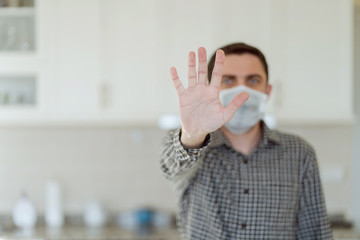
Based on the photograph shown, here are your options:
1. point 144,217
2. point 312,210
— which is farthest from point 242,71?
point 144,217

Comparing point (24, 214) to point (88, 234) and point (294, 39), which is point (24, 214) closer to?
point (88, 234)

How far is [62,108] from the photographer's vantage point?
216 cm

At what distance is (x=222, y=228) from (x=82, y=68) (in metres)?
1.31

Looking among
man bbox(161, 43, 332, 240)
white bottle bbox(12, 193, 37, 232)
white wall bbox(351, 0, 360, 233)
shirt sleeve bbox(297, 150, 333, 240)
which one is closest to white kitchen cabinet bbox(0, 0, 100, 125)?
white bottle bbox(12, 193, 37, 232)

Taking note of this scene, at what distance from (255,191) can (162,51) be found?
A: 1156 millimetres

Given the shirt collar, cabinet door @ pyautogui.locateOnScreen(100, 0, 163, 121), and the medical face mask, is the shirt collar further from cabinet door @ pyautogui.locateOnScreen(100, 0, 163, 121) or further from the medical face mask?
cabinet door @ pyautogui.locateOnScreen(100, 0, 163, 121)

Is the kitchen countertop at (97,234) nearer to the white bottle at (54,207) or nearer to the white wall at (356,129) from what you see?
the white bottle at (54,207)

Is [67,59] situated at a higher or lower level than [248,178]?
higher

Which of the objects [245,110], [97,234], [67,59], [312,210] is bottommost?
[97,234]

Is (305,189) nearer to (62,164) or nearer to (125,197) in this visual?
(125,197)

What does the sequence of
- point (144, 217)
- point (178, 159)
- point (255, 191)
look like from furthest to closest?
point (144, 217), point (255, 191), point (178, 159)

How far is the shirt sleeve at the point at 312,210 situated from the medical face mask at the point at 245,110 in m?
0.20

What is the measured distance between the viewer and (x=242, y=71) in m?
1.17

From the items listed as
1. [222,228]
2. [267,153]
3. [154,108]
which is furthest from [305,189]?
[154,108]
